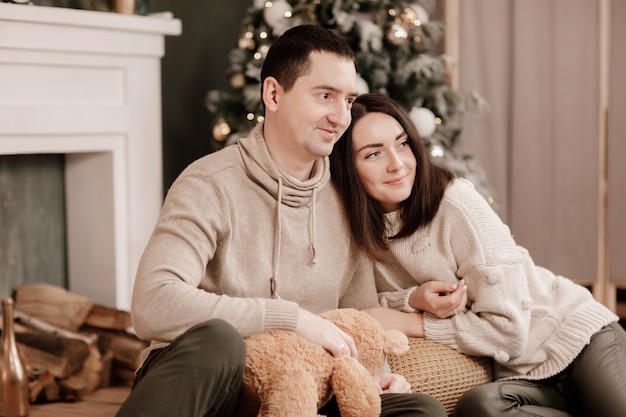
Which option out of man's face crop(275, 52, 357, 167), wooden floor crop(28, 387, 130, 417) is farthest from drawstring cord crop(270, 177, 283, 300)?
wooden floor crop(28, 387, 130, 417)

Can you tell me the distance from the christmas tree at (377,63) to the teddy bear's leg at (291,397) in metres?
1.72

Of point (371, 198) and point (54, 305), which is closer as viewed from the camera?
point (371, 198)

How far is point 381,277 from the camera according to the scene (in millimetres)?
2262

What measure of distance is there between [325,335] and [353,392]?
5.6 inches

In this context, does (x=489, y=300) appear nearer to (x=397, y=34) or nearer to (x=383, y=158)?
(x=383, y=158)

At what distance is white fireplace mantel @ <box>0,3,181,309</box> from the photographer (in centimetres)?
296

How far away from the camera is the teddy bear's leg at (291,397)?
1.64 metres

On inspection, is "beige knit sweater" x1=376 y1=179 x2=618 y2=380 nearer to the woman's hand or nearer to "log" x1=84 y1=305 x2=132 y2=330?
the woman's hand

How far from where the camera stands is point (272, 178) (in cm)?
206

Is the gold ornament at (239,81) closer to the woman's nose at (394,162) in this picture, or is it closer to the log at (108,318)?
the log at (108,318)

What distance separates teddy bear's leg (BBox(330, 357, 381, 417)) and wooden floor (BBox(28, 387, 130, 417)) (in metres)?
1.37

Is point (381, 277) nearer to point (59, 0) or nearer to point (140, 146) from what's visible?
Answer: point (140, 146)

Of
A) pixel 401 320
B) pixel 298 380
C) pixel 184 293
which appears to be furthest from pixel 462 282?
pixel 184 293

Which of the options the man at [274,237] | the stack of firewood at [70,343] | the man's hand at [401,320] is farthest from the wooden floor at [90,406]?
the man's hand at [401,320]
